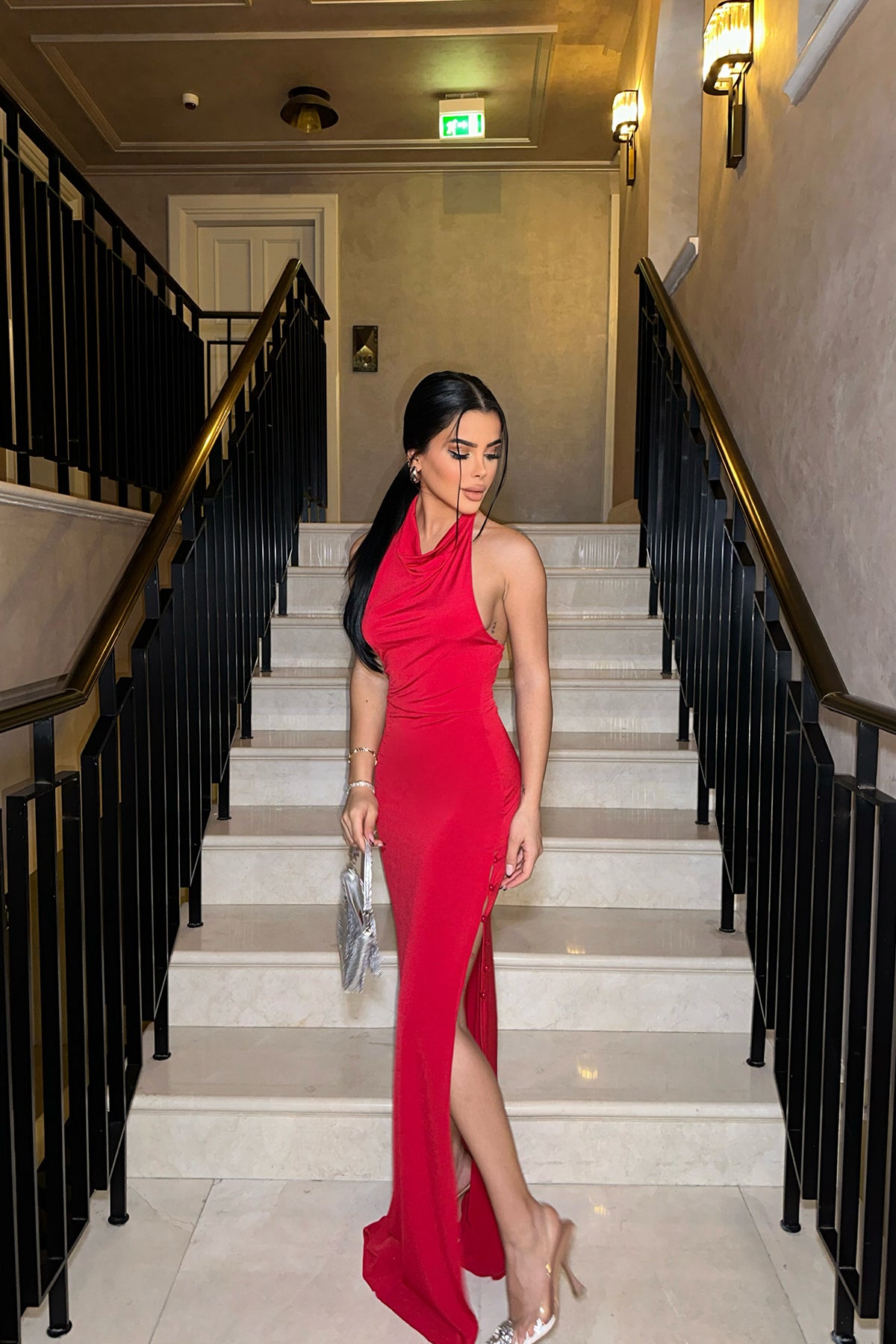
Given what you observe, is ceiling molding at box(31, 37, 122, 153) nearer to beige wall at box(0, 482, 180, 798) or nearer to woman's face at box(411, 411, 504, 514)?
beige wall at box(0, 482, 180, 798)

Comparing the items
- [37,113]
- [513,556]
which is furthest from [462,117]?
[513,556]

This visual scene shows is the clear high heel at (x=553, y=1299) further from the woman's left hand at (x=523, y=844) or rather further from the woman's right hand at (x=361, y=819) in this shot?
the woman's right hand at (x=361, y=819)

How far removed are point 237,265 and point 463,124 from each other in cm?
205

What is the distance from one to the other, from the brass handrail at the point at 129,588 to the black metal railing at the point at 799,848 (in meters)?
1.27

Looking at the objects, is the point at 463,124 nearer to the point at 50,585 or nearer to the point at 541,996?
the point at 50,585

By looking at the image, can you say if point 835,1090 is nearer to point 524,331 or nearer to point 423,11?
point 423,11

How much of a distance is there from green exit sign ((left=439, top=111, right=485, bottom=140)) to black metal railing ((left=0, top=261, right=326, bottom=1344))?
345cm

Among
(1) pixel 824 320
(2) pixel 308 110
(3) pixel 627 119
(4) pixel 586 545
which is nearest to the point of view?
(1) pixel 824 320

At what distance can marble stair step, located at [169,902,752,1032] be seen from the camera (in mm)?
2445

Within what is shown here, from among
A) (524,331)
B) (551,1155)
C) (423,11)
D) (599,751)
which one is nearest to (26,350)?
(599,751)

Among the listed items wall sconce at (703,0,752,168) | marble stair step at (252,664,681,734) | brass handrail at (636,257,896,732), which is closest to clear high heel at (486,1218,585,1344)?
brass handrail at (636,257,896,732)

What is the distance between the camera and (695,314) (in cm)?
402

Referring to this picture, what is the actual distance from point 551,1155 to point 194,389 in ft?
15.8

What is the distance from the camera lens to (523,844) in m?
1.77
